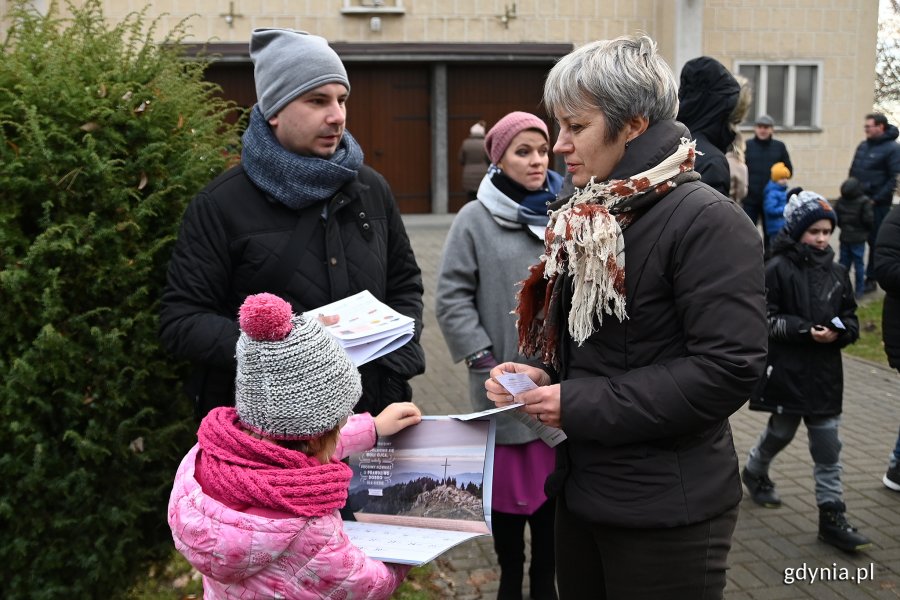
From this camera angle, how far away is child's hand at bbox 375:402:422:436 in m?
2.53

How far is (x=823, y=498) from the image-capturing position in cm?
461

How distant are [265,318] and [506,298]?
6.44 feet

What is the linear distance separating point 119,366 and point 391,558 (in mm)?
1591

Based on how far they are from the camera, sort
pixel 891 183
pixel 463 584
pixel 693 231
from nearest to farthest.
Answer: pixel 693 231, pixel 463 584, pixel 891 183

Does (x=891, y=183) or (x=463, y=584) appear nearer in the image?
(x=463, y=584)

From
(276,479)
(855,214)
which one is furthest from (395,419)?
(855,214)

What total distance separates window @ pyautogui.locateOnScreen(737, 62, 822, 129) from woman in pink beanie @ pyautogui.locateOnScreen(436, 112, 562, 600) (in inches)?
713

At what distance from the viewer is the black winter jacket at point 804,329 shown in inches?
182

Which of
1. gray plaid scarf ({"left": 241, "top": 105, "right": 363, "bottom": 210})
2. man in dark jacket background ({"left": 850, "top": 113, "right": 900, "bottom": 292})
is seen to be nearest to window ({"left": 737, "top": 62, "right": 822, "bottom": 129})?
man in dark jacket background ({"left": 850, "top": 113, "right": 900, "bottom": 292})

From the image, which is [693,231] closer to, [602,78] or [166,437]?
[602,78]

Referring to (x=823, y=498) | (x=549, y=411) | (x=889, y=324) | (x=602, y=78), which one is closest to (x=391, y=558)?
(x=549, y=411)

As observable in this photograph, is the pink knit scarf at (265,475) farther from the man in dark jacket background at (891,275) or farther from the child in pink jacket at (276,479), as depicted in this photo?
the man in dark jacket background at (891,275)

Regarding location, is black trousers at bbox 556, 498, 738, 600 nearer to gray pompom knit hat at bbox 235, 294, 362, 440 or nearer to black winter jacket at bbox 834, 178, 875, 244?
gray pompom knit hat at bbox 235, 294, 362, 440

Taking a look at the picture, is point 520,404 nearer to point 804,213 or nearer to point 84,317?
point 84,317
